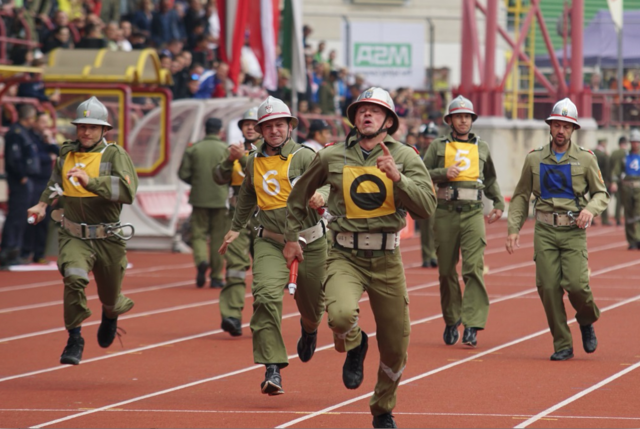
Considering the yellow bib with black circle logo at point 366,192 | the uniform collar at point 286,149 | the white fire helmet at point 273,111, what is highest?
the white fire helmet at point 273,111

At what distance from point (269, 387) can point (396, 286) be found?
1281mm

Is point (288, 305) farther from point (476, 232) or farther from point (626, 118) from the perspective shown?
point (626, 118)

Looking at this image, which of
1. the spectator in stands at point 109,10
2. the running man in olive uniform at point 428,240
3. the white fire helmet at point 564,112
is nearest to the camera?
the white fire helmet at point 564,112

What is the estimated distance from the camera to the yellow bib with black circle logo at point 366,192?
792 centimetres

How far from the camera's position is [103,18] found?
1096 inches

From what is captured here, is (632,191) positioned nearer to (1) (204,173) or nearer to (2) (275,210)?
(1) (204,173)

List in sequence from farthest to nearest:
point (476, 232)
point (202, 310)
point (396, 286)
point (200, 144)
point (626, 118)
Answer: point (626, 118)
point (200, 144)
point (202, 310)
point (476, 232)
point (396, 286)

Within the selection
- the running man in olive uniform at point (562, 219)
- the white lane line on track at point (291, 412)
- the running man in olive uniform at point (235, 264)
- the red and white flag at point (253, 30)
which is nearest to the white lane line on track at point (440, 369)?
the white lane line on track at point (291, 412)

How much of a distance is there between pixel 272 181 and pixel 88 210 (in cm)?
161

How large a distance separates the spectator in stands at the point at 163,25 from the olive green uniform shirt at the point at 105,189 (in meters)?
17.8

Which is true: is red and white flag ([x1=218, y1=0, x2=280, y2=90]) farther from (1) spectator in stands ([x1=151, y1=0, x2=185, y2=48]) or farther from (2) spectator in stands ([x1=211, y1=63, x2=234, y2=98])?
(1) spectator in stands ([x1=151, y1=0, x2=185, y2=48])

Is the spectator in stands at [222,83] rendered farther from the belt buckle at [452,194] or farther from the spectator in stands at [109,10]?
the belt buckle at [452,194]

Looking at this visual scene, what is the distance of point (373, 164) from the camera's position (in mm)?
7934

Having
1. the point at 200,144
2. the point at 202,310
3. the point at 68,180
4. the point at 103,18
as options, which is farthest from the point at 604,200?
the point at 103,18
